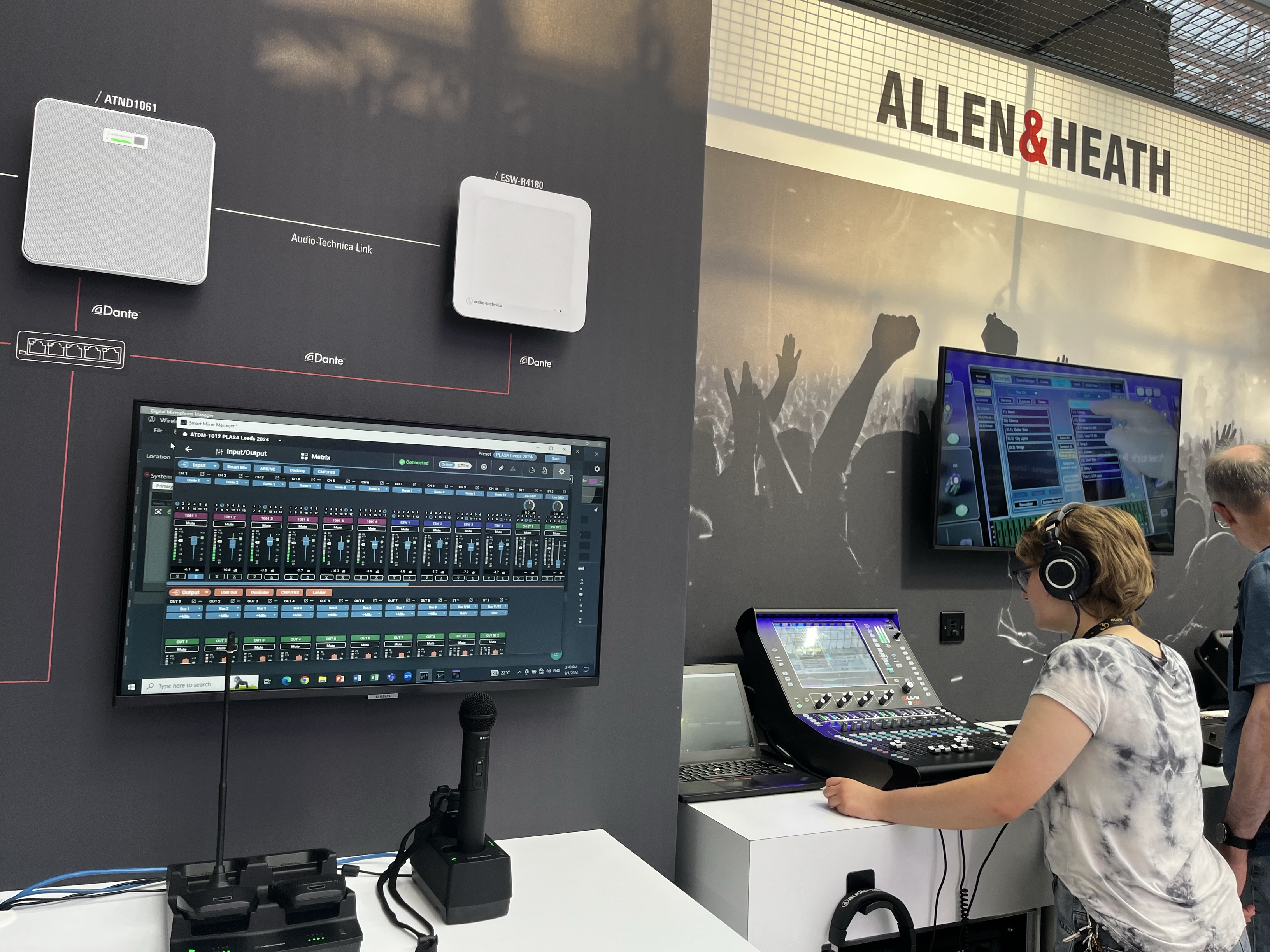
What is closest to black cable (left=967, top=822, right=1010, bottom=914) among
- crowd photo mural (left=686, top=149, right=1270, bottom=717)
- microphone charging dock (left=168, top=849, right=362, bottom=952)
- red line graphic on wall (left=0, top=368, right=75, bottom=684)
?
crowd photo mural (left=686, top=149, right=1270, bottom=717)

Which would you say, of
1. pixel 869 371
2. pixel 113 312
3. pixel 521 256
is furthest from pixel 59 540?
pixel 869 371

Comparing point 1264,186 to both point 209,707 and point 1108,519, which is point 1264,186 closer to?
point 1108,519

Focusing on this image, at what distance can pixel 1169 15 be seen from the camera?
2.85 m

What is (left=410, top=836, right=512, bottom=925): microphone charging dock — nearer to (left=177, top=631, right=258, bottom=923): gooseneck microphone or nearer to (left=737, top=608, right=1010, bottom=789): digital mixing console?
(left=177, top=631, right=258, bottom=923): gooseneck microphone

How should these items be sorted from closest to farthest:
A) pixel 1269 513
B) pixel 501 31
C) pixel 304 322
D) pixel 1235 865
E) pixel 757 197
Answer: pixel 304 322, pixel 501 31, pixel 1235 865, pixel 1269 513, pixel 757 197

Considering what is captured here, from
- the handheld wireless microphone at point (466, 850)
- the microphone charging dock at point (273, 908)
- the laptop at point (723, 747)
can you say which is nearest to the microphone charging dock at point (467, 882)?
the handheld wireless microphone at point (466, 850)

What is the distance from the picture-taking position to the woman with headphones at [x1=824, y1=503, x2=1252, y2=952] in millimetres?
1634

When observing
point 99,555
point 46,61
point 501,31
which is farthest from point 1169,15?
point 99,555

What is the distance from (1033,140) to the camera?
3158 mm

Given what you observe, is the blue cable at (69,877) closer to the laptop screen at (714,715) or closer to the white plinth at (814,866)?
the white plinth at (814,866)

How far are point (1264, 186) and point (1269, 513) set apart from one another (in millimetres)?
2145

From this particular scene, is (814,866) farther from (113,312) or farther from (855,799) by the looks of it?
(113,312)

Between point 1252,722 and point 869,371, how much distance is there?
1.35 m

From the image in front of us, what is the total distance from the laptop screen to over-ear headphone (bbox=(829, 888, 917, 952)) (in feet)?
1.85
